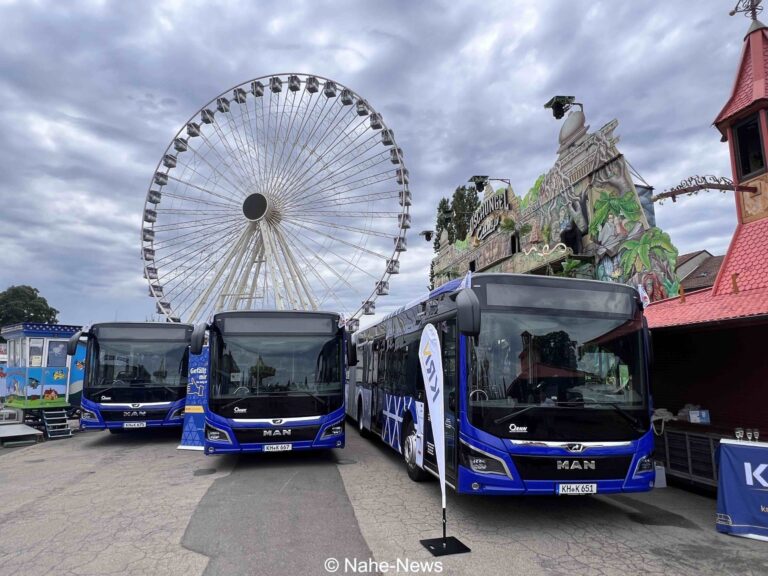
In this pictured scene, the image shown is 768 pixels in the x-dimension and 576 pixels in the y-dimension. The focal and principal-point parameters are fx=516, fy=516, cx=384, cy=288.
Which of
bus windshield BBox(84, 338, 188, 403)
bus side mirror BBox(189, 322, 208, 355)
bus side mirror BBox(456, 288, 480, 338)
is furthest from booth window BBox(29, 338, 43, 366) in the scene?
bus side mirror BBox(456, 288, 480, 338)

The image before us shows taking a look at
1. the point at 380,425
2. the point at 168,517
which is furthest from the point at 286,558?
the point at 380,425

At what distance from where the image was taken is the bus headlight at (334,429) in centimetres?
880

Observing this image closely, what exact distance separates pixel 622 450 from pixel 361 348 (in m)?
8.73

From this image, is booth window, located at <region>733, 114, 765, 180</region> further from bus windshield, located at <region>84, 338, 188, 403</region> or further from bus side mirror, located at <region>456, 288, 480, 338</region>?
bus windshield, located at <region>84, 338, 188, 403</region>

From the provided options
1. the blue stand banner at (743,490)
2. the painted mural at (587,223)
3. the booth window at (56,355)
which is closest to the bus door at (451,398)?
the blue stand banner at (743,490)

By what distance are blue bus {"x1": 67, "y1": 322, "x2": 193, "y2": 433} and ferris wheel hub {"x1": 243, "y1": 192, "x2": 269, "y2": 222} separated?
853cm

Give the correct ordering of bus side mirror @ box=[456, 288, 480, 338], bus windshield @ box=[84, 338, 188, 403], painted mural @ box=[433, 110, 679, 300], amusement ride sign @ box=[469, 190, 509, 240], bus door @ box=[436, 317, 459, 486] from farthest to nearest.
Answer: amusement ride sign @ box=[469, 190, 509, 240] < painted mural @ box=[433, 110, 679, 300] < bus windshield @ box=[84, 338, 188, 403] < bus door @ box=[436, 317, 459, 486] < bus side mirror @ box=[456, 288, 480, 338]

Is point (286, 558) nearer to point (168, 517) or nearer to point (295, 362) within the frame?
point (168, 517)

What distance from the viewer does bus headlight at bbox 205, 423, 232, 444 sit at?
8414 millimetres

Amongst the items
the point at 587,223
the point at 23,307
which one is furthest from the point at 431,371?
the point at 23,307

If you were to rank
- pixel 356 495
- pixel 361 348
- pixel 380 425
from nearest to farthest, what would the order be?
pixel 356 495 < pixel 380 425 < pixel 361 348

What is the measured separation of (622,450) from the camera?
5.43 meters

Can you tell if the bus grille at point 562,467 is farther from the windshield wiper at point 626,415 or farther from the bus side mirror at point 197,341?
the bus side mirror at point 197,341

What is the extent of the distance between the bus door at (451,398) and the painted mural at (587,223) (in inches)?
227
